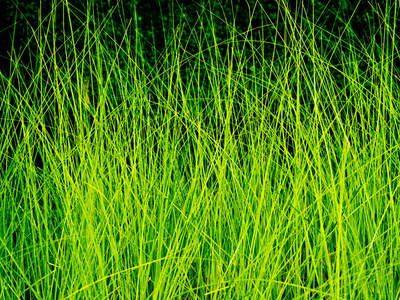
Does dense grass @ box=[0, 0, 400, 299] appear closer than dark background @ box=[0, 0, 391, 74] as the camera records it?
Yes

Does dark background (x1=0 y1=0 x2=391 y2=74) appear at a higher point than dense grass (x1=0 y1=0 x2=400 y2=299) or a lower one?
higher

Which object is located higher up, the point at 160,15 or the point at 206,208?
the point at 160,15

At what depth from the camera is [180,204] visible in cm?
176

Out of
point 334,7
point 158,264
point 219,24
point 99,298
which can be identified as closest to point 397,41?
point 334,7

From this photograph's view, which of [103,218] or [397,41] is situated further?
[397,41]

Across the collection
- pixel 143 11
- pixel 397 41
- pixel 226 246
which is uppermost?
pixel 397 41

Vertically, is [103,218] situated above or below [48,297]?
above

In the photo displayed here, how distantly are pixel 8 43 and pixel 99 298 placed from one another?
168cm

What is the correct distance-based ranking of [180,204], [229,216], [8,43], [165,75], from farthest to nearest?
[8,43], [165,75], [180,204], [229,216]

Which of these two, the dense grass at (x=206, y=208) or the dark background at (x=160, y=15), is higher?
the dark background at (x=160, y=15)

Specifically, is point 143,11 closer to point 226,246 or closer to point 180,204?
point 180,204

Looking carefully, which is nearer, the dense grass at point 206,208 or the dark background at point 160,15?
the dense grass at point 206,208

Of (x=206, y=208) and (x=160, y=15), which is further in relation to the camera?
(x=160, y=15)

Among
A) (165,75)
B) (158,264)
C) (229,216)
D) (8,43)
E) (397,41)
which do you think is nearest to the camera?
(158,264)
